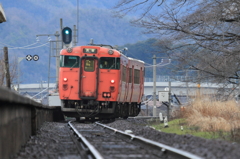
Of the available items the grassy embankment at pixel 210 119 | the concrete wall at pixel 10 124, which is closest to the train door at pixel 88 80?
the grassy embankment at pixel 210 119

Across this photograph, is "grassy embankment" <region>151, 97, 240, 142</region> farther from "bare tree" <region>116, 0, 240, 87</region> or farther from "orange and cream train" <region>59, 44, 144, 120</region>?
"orange and cream train" <region>59, 44, 144, 120</region>

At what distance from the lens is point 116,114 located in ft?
75.7

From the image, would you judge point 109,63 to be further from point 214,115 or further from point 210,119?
point 210,119

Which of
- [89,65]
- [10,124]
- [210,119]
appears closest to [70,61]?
[89,65]

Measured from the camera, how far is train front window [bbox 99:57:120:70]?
71.3 ft

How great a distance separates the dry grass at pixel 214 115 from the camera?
14750 mm

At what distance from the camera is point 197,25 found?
49.1ft

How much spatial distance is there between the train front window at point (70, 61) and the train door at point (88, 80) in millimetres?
270

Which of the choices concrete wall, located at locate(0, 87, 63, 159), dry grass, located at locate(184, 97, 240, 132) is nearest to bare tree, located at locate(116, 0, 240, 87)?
dry grass, located at locate(184, 97, 240, 132)

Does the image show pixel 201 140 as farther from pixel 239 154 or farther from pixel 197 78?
pixel 197 78

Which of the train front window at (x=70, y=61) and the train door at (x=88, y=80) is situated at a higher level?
the train front window at (x=70, y=61)

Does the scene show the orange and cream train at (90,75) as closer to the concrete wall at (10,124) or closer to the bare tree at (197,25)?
the bare tree at (197,25)

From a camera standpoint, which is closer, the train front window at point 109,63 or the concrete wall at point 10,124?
the concrete wall at point 10,124

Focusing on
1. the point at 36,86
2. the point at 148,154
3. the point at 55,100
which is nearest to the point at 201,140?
the point at 148,154
